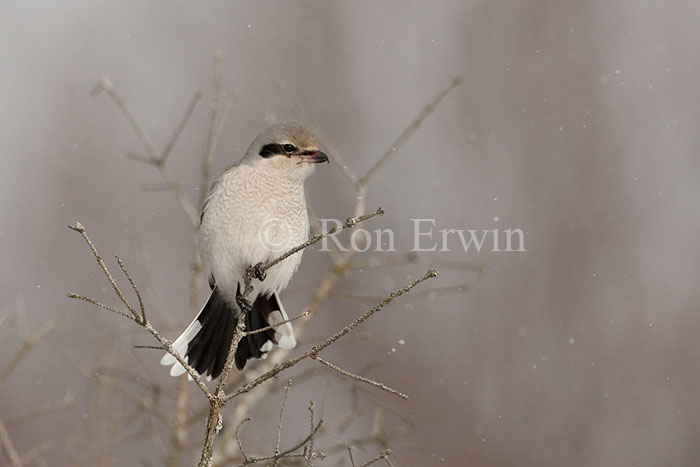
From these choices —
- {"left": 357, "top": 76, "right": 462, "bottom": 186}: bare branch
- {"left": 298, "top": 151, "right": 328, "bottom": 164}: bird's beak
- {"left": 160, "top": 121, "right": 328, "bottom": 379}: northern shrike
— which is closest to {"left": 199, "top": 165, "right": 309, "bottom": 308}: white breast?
{"left": 160, "top": 121, "right": 328, "bottom": 379}: northern shrike

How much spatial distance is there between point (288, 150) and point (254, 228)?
375 mm

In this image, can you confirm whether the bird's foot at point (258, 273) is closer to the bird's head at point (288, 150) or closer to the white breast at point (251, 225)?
the white breast at point (251, 225)

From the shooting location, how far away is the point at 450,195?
7.94m

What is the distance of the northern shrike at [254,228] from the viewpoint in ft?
12.4

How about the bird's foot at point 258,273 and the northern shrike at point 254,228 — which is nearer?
the bird's foot at point 258,273

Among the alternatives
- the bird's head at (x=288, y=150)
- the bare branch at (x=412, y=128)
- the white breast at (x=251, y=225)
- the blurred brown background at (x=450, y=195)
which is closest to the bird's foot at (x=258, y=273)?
the white breast at (x=251, y=225)

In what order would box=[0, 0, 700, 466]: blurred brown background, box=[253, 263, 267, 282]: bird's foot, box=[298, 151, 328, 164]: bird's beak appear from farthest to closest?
box=[0, 0, 700, 466]: blurred brown background
box=[298, 151, 328, 164]: bird's beak
box=[253, 263, 267, 282]: bird's foot

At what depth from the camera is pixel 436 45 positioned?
8719 millimetres

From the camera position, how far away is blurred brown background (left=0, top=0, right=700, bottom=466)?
24.0 feet

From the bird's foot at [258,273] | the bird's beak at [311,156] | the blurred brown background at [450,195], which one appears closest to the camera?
the bird's foot at [258,273]

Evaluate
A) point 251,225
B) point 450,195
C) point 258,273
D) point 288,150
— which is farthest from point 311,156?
point 450,195

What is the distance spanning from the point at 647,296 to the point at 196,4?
5.40 m

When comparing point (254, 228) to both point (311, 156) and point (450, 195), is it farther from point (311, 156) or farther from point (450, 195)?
point (450, 195)

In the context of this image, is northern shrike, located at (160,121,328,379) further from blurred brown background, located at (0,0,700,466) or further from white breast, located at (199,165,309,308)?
blurred brown background, located at (0,0,700,466)
